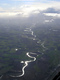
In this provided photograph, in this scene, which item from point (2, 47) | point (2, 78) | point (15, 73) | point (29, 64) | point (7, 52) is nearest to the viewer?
point (2, 78)

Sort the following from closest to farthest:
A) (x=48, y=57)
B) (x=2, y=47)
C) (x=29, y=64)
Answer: (x=29, y=64)
(x=48, y=57)
(x=2, y=47)

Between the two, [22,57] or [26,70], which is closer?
[26,70]

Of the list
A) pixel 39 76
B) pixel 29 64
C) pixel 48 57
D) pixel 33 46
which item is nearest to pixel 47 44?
pixel 33 46

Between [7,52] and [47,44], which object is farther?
[47,44]

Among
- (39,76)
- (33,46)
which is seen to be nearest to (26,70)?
(39,76)

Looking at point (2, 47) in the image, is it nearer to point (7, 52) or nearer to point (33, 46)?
point (7, 52)

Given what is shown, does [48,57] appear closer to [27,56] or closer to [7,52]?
[27,56]

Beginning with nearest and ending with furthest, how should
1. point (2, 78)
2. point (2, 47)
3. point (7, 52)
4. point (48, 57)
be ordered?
point (2, 78)
point (48, 57)
point (7, 52)
point (2, 47)

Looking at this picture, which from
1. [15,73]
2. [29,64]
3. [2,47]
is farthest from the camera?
[2,47]
